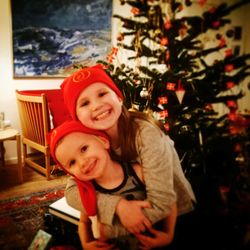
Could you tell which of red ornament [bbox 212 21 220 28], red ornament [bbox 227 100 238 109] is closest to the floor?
red ornament [bbox 227 100 238 109]

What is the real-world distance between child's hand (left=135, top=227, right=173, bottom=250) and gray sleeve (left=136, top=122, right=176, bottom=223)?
6cm

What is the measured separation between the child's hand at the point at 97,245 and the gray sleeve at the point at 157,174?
0.25 m

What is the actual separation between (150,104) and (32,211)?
1.39m

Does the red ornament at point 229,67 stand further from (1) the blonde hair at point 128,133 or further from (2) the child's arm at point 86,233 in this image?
(2) the child's arm at point 86,233

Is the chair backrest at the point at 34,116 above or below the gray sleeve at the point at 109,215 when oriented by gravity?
above

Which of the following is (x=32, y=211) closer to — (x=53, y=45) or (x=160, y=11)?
(x=160, y=11)

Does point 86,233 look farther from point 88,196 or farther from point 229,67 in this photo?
point 229,67

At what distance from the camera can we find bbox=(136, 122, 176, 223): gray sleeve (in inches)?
43.4

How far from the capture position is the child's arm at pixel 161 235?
115cm

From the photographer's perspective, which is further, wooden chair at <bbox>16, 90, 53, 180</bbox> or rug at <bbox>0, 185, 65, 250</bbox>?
wooden chair at <bbox>16, 90, 53, 180</bbox>

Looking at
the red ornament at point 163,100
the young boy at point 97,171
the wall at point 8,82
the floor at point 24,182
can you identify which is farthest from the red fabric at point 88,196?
the wall at point 8,82

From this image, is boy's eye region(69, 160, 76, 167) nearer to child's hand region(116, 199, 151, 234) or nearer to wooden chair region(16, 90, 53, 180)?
child's hand region(116, 199, 151, 234)

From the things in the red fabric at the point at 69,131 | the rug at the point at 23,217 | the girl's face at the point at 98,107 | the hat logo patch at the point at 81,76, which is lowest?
the rug at the point at 23,217

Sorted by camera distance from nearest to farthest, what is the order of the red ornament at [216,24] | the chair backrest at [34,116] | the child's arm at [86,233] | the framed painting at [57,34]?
the red ornament at [216,24]
the child's arm at [86,233]
the chair backrest at [34,116]
the framed painting at [57,34]
